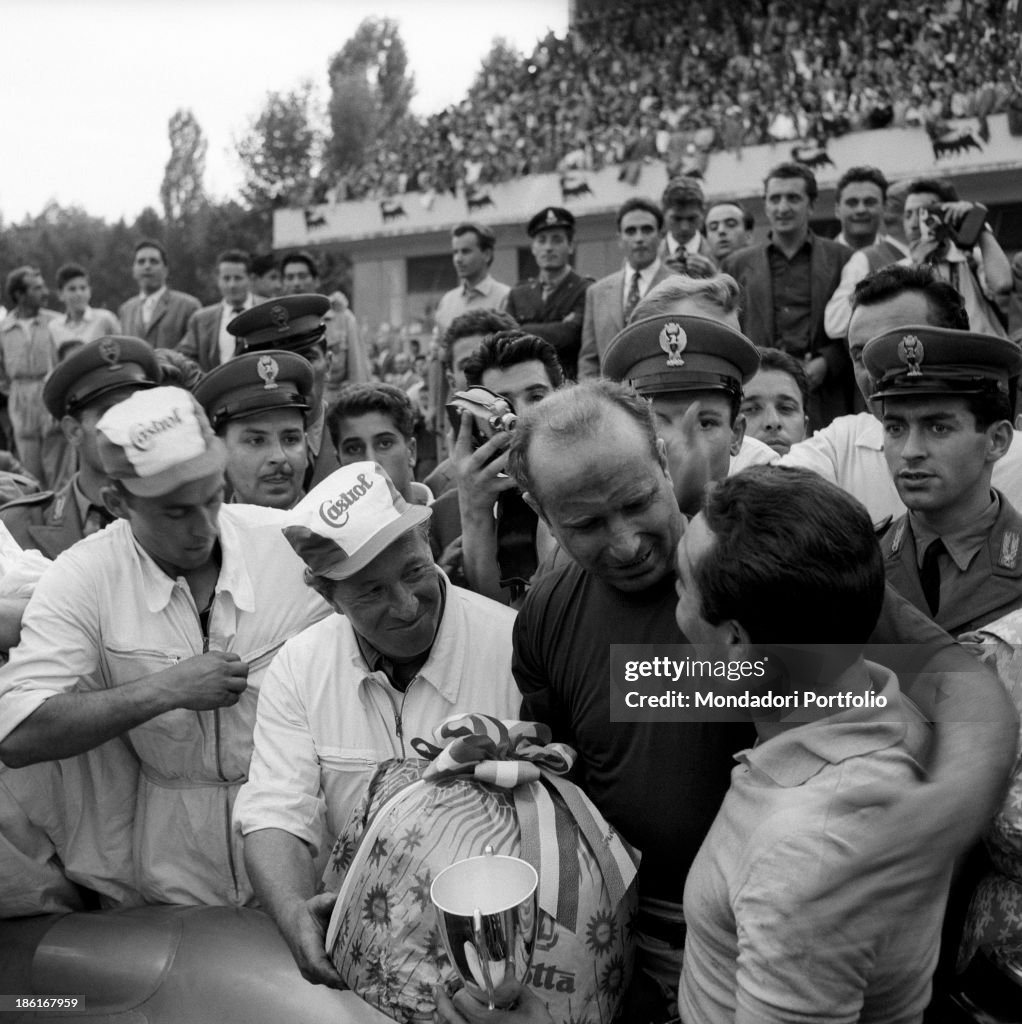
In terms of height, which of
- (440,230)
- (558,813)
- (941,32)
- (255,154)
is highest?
(255,154)

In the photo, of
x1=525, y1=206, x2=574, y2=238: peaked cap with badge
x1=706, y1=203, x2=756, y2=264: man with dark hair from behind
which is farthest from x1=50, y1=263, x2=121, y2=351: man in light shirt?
x1=706, y1=203, x2=756, y2=264: man with dark hair from behind

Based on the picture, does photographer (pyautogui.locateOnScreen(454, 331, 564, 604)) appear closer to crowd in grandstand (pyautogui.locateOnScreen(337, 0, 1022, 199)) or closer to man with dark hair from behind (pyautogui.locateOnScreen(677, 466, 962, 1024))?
man with dark hair from behind (pyautogui.locateOnScreen(677, 466, 962, 1024))

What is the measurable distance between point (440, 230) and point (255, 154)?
89.4 ft

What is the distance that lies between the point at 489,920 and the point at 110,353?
309 centimetres

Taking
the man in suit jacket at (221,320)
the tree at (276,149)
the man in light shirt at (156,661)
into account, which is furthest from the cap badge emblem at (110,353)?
the tree at (276,149)

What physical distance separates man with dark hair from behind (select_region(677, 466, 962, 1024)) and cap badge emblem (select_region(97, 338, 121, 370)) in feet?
9.60

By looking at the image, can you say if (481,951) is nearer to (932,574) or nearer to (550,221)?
(932,574)

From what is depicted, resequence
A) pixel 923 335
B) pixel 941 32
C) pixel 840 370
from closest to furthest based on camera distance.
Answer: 1. pixel 923 335
2. pixel 840 370
3. pixel 941 32

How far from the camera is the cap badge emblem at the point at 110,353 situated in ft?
13.6

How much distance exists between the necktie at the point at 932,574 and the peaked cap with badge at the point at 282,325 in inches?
124

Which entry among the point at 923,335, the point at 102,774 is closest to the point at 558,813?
the point at 923,335

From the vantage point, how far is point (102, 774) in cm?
310

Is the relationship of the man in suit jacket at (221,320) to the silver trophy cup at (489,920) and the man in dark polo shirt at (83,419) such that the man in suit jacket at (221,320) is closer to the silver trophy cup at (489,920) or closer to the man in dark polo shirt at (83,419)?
the man in dark polo shirt at (83,419)

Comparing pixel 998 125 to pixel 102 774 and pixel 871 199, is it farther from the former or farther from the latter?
pixel 102 774
